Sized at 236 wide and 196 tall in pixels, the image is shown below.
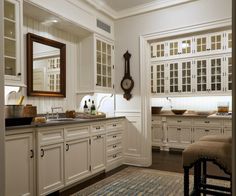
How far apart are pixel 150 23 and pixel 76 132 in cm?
240

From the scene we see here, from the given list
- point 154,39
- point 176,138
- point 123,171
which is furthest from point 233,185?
point 176,138

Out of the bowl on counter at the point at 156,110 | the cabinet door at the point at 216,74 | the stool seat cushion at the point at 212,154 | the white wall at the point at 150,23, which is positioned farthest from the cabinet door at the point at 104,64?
the cabinet door at the point at 216,74

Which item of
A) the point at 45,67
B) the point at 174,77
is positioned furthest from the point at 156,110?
the point at 45,67

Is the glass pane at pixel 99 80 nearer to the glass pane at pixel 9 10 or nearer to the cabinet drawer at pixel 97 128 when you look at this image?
the cabinet drawer at pixel 97 128

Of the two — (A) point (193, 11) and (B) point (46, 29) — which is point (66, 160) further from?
(A) point (193, 11)

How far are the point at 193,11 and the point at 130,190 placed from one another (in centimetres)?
295

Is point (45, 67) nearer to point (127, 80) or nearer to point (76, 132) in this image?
point (76, 132)

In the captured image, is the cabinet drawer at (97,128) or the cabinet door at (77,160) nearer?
the cabinet door at (77,160)

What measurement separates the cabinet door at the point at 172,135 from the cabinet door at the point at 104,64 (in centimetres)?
204

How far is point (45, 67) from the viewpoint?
3.40 m

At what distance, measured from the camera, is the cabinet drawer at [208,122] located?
488cm

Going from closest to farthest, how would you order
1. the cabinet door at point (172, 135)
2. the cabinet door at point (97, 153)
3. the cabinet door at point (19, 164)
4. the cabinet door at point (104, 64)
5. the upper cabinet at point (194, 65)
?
the cabinet door at point (19, 164)
the cabinet door at point (97, 153)
the cabinet door at point (104, 64)
the upper cabinet at point (194, 65)
the cabinet door at point (172, 135)

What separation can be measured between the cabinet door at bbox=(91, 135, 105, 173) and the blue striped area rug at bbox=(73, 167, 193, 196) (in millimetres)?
235

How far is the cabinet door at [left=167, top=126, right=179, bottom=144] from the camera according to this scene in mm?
5348
